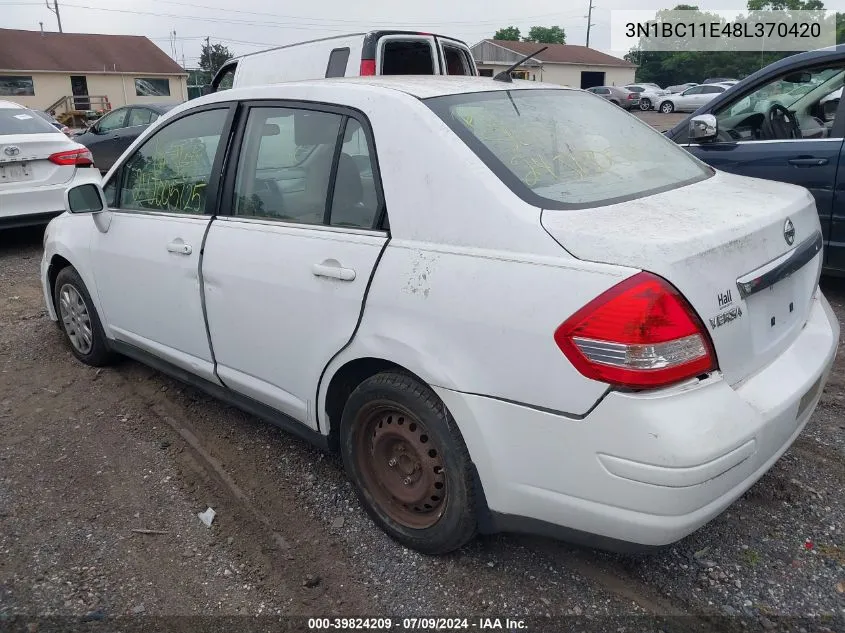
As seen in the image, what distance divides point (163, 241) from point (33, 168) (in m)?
4.93

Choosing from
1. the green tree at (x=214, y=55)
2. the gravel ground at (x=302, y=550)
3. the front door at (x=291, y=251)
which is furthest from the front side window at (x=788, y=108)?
the green tree at (x=214, y=55)

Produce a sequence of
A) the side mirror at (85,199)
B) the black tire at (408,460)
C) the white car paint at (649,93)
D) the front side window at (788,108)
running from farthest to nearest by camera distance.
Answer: the white car paint at (649,93), the front side window at (788,108), the side mirror at (85,199), the black tire at (408,460)

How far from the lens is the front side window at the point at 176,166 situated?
337 centimetres

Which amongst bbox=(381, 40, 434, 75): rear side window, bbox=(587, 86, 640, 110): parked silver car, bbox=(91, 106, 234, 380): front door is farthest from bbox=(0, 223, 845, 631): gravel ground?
bbox=(587, 86, 640, 110): parked silver car

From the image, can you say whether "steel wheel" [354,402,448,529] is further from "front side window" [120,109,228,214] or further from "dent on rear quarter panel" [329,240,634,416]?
"front side window" [120,109,228,214]

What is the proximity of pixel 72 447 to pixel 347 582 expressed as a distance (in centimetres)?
183

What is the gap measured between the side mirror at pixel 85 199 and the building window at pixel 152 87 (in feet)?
153

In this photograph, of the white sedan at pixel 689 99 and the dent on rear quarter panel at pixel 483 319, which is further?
the white sedan at pixel 689 99

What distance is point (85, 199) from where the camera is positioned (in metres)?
3.86

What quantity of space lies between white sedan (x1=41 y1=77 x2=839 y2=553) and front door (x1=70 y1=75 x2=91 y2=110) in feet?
146

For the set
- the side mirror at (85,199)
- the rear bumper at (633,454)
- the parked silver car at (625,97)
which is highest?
the side mirror at (85,199)

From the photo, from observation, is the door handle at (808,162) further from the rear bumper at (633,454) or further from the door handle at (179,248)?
the door handle at (179,248)

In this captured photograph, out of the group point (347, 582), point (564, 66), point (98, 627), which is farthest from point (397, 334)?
point (564, 66)

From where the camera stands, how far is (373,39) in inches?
298
